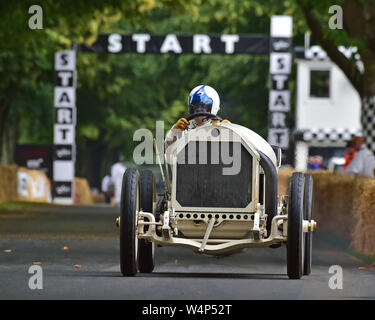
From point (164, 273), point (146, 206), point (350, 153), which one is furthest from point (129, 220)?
point (350, 153)

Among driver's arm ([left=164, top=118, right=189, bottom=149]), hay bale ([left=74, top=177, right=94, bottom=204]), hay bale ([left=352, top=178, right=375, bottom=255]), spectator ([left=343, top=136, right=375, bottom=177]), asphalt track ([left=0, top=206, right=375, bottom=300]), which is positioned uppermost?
driver's arm ([left=164, top=118, right=189, bottom=149])

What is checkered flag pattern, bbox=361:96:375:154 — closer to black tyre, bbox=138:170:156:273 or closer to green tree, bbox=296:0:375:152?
green tree, bbox=296:0:375:152

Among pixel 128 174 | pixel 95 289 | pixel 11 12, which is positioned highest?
pixel 11 12

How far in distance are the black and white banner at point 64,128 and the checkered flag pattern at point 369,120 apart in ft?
43.7

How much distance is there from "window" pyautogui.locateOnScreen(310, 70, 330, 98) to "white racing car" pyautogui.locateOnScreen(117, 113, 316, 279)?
4371 centimetres

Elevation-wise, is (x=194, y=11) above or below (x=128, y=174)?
above

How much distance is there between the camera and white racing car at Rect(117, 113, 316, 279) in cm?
1084

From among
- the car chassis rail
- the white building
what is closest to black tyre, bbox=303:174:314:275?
the car chassis rail

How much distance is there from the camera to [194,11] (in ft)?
94.4

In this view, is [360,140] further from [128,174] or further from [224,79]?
[224,79]

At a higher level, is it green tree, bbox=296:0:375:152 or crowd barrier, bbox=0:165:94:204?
green tree, bbox=296:0:375:152
